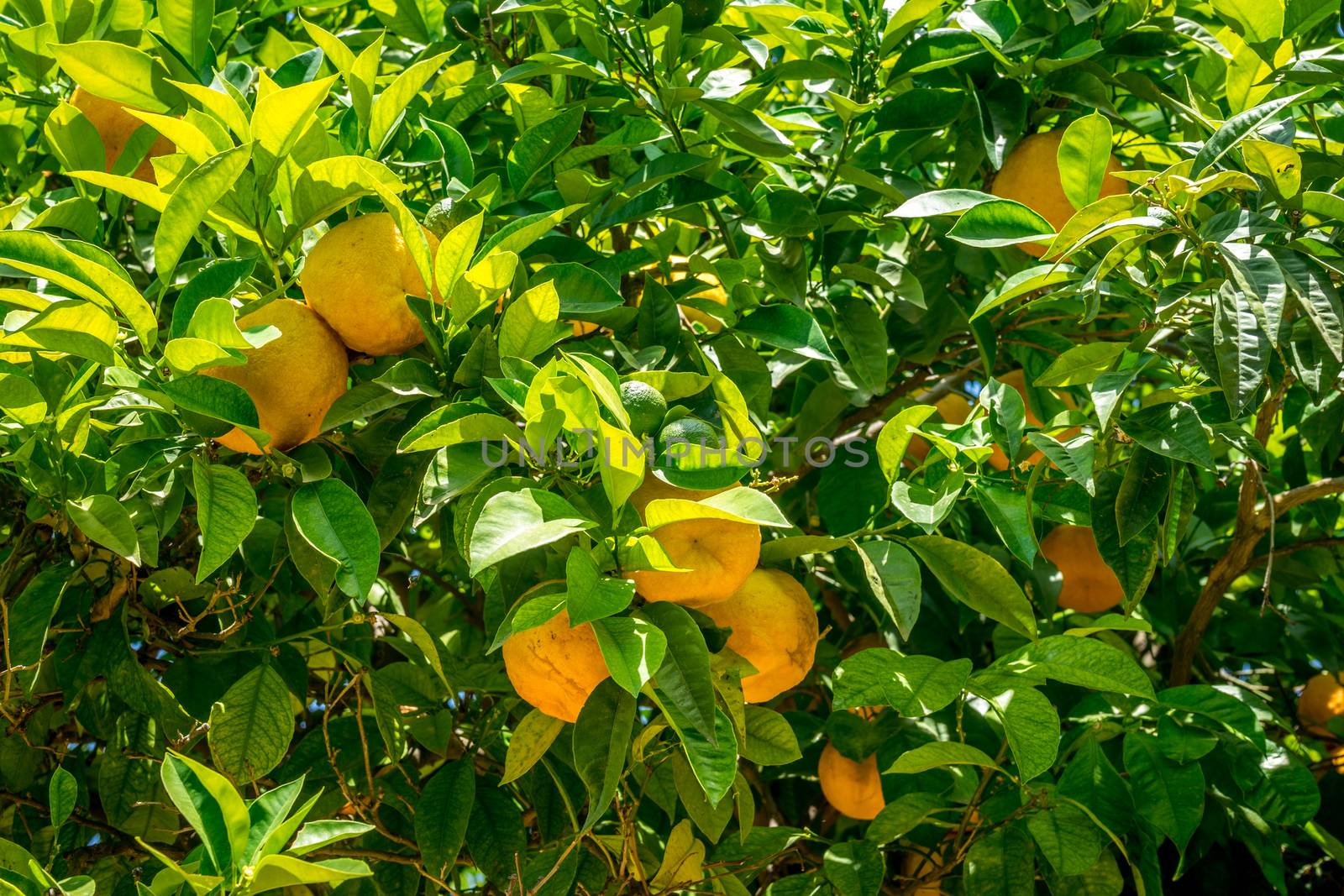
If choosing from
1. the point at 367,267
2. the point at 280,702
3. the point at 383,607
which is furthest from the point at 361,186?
the point at 383,607

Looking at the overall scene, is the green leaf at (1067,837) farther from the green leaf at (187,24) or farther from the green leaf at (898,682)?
the green leaf at (187,24)

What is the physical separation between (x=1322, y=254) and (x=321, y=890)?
1.37 metres

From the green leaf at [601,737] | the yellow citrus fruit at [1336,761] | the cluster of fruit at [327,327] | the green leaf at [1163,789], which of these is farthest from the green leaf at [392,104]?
the yellow citrus fruit at [1336,761]

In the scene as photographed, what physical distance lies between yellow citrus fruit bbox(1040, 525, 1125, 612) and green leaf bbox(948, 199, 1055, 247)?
0.69 m

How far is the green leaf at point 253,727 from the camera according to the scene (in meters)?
1.33

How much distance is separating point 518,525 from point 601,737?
0.28 m

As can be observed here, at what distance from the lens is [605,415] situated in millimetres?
1141

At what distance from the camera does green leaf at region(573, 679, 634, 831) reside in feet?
3.56

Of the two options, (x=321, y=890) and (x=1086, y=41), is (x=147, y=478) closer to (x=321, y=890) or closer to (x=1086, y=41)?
(x=321, y=890)

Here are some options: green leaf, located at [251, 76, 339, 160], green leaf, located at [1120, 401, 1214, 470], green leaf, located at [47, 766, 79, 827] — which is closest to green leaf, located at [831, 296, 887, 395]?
green leaf, located at [1120, 401, 1214, 470]

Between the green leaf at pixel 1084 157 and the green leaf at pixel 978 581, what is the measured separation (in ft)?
1.24

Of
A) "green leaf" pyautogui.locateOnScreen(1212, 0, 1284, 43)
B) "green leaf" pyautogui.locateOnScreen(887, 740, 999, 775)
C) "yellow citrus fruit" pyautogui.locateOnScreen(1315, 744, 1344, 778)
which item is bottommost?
"yellow citrus fruit" pyautogui.locateOnScreen(1315, 744, 1344, 778)

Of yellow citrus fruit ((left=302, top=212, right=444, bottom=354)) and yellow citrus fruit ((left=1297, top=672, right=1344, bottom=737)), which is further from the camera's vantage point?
yellow citrus fruit ((left=1297, top=672, right=1344, bottom=737))

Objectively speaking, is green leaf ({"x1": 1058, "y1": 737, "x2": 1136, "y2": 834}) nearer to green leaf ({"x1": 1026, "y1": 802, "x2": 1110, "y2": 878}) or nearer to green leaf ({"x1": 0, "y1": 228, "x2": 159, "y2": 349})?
green leaf ({"x1": 1026, "y1": 802, "x2": 1110, "y2": 878})
